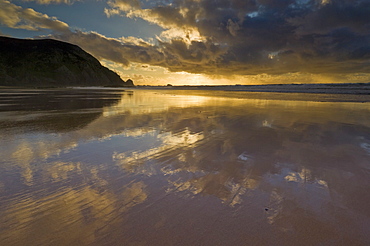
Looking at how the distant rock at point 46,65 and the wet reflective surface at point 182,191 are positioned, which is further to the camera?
the distant rock at point 46,65

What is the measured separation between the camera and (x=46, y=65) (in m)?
130

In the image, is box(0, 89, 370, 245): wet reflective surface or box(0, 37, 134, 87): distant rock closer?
box(0, 89, 370, 245): wet reflective surface

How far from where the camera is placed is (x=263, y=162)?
4121mm

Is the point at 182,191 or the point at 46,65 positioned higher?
the point at 46,65

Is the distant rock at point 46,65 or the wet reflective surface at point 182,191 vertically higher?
the distant rock at point 46,65

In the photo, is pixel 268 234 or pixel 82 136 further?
pixel 82 136

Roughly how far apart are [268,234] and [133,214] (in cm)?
159

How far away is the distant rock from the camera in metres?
112

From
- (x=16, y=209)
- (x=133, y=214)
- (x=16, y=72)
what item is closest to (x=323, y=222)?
(x=133, y=214)

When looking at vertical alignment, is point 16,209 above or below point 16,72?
below

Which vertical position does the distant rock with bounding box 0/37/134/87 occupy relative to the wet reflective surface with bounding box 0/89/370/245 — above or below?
above

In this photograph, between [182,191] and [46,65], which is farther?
[46,65]

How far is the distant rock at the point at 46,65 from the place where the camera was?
112 meters

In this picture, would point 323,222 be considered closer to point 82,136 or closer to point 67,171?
point 67,171
